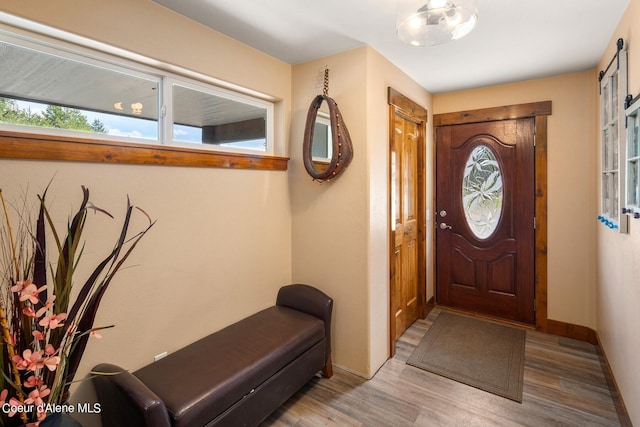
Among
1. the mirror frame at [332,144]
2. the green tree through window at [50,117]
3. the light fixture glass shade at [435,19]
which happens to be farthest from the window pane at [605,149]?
the green tree through window at [50,117]

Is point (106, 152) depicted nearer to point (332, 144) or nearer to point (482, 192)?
point (332, 144)

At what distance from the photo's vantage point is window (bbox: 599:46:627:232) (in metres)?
1.89

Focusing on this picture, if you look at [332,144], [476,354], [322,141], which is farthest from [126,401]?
[476,354]

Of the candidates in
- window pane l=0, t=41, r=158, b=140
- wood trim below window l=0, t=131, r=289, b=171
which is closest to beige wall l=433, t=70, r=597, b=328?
wood trim below window l=0, t=131, r=289, b=171

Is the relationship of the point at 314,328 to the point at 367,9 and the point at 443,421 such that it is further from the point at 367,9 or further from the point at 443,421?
the point at 367,9

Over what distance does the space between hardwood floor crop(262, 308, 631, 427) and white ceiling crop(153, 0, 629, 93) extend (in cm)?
241

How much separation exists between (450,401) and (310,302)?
1132 millimetres

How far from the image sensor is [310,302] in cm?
239

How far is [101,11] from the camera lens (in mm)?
1588

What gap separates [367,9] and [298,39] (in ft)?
1.81

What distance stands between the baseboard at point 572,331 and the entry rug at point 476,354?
10.6 inches

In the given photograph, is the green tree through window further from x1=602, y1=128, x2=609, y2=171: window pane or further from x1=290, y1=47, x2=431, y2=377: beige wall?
x1=602, y1=128, x2=609, y2=171: window pane

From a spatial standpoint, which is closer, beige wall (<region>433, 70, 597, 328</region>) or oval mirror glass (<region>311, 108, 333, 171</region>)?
oval mirror glass (<region>311, 108, 333, 171</region>)

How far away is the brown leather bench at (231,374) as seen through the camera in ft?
4.63
